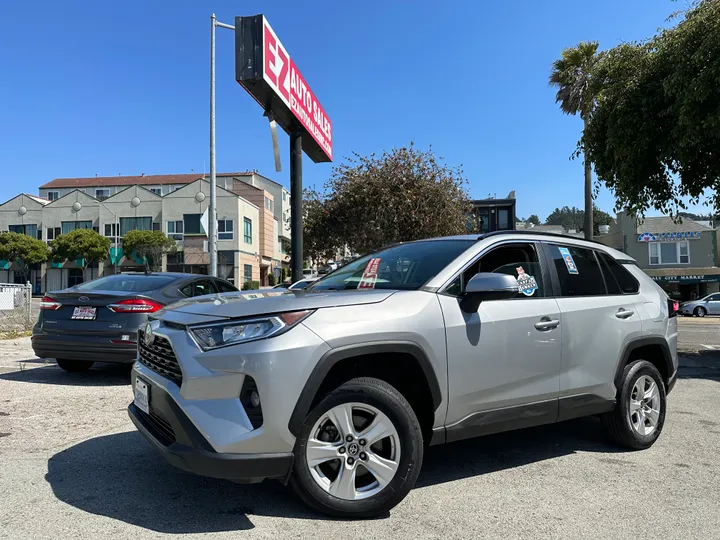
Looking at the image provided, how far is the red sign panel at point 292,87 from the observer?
427 inches

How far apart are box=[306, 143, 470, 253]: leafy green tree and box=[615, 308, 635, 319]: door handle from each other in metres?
15.7

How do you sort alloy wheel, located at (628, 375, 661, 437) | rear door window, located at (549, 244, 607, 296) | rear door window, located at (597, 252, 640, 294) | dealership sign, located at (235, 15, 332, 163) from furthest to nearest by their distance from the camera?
1. dealership sign, located at (235, 15, 332, 163)
2. rear door window, located at (597, 252, 640, 294)
3. alloy wheel, located at (628, 375, 661, 437)
4. rear door window, located at (549, 244, 607, 296)

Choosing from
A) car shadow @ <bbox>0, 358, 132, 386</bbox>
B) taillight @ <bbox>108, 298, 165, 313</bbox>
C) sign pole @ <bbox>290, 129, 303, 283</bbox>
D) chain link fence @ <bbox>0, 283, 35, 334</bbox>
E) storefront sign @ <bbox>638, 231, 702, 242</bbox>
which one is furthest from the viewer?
storefront sign @ <bbox>638, 231, 702, 242</bbox>

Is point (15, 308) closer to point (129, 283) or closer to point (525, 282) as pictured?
point (129, 283)

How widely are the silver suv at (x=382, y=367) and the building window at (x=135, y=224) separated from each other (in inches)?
2033

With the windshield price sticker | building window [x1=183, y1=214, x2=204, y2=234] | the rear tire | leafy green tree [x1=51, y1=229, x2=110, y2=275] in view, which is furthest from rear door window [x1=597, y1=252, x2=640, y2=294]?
leafy green tree [x1=51, y1=229, x2=110, y2=275]

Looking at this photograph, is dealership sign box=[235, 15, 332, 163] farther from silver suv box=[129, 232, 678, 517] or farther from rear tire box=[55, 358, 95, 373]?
silver suv box=[129, 232, 678, 517]

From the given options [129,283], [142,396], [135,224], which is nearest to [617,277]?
[142,396]

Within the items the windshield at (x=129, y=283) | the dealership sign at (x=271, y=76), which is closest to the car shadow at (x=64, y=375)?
the windshield at (x=129, y=283)

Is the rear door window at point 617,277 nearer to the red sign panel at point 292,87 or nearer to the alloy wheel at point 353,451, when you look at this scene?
the alloy wheel at point 353,451

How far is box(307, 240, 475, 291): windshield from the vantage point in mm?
3701

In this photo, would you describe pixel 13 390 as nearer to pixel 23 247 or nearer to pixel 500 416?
pixel 500 416

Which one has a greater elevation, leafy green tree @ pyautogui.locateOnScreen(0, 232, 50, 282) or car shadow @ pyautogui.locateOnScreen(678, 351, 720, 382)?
leafy green tree @ pyautogui.locateOnScreen(0, 232, 50, 282)

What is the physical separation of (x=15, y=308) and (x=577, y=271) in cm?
1255
